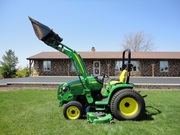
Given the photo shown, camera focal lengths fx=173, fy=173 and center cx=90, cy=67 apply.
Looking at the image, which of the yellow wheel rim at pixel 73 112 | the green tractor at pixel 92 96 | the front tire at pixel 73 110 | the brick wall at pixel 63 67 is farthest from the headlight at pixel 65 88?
the brick wall at pixel 63 67

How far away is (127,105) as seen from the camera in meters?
5.00

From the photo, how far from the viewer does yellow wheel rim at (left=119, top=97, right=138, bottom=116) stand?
495cm

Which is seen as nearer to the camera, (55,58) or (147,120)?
(147,120)

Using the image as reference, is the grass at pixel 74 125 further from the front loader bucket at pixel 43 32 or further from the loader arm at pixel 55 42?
the front loader bucket at pixel 43 32

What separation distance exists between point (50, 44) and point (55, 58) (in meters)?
17.7

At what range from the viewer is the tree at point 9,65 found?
904 inches

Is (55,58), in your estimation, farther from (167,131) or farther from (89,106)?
(167,131)

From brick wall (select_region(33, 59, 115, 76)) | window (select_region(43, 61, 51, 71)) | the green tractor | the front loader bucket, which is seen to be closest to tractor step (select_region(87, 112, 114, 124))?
the green tractor

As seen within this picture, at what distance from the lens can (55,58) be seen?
22453 millimetres

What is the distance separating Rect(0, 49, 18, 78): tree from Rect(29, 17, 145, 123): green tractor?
2019 cm

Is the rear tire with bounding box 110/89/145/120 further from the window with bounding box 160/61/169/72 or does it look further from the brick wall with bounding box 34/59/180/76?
the window with bounding box 160/61/169/72

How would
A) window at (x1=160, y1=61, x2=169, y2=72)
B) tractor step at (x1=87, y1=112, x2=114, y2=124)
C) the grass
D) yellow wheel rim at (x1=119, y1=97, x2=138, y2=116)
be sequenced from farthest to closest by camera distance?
window at (x1=160, y1=61, x2=169, y2=72)
yellow wheel rim at (x1=119, y1=97, x2=138, y2=116)
tractor step at (x1=87, y1=112, x2=114, y2=124)
the grass

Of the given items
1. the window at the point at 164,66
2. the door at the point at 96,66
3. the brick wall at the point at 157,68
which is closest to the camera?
the brick wall at the point at 157,68

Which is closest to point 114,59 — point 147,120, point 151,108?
point 151,108
